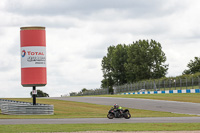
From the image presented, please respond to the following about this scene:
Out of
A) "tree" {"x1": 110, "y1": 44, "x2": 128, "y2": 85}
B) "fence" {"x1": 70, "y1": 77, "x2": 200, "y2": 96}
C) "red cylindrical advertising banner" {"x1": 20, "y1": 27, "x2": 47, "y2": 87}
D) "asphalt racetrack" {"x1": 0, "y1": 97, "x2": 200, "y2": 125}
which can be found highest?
"tree" {"x1": 110, "y1": 44, "x2": 128, "y2": 85}

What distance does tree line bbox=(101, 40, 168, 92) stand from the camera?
12988 centimetres

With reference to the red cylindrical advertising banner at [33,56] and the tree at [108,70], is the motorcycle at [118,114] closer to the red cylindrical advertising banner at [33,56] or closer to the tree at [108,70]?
the red cylindrical advertising banner at [33,56]

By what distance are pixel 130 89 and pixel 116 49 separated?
189 ft

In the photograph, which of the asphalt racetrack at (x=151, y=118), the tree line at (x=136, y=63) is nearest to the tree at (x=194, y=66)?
the tree line at (x=136, y=63)

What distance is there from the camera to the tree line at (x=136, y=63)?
130m

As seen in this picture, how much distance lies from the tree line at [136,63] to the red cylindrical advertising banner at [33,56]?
93626 millimetres

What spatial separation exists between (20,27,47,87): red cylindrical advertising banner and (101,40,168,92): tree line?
9363cm

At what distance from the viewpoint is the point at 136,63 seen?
13388cm

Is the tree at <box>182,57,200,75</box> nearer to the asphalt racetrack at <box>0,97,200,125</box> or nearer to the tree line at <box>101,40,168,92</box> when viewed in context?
the tree line at <box>101,40,168,92</box>

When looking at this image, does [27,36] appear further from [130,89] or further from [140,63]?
[140,63]

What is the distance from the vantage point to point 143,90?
81.2m

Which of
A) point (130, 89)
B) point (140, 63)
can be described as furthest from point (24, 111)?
point (140, 63)

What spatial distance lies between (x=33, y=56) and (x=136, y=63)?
102651 mm

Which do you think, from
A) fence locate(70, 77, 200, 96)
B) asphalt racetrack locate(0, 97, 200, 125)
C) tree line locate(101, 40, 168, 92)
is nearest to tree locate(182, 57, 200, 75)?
tree line locate(101, 40, 168, 92)
